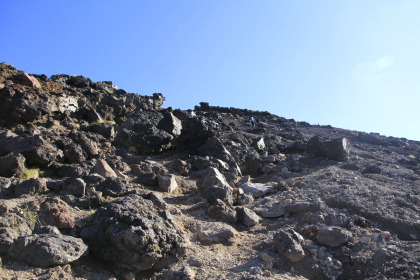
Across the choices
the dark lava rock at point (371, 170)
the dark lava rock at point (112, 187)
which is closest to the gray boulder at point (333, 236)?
the dark lava rock at point (112, 187)

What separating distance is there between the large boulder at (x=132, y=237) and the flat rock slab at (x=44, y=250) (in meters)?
0.39

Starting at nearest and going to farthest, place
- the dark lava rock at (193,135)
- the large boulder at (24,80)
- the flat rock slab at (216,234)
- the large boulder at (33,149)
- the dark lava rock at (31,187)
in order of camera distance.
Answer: the flat rock slab at (216,234)
the dark lava rock at (31,187)
the large boulder at (33,149)
the dark lava rock at (193,135)
the large boulder at (24,80)

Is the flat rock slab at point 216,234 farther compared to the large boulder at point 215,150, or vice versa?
the large boulder at point 215,150

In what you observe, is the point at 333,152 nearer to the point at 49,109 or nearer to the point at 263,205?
the point at 263,205

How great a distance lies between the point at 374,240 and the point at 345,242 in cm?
55

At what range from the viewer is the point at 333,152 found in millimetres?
13453

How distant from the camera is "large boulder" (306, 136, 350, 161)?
13367 millimetres

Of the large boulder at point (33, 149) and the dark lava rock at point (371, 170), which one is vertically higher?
the dark lava rock at point (371, 170)

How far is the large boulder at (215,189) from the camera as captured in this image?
24.5ft

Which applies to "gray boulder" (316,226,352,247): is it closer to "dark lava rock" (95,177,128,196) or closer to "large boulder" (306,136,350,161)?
"dark lava rock" (95,177,128,196)

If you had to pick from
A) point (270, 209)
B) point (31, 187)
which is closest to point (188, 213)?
point (270, 209)

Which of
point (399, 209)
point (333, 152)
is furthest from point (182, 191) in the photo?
point (333, 152)

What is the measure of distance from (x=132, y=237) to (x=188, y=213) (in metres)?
2.61

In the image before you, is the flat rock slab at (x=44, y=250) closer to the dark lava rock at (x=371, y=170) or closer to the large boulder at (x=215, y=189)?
the large boulder at (x=215, y=189)
